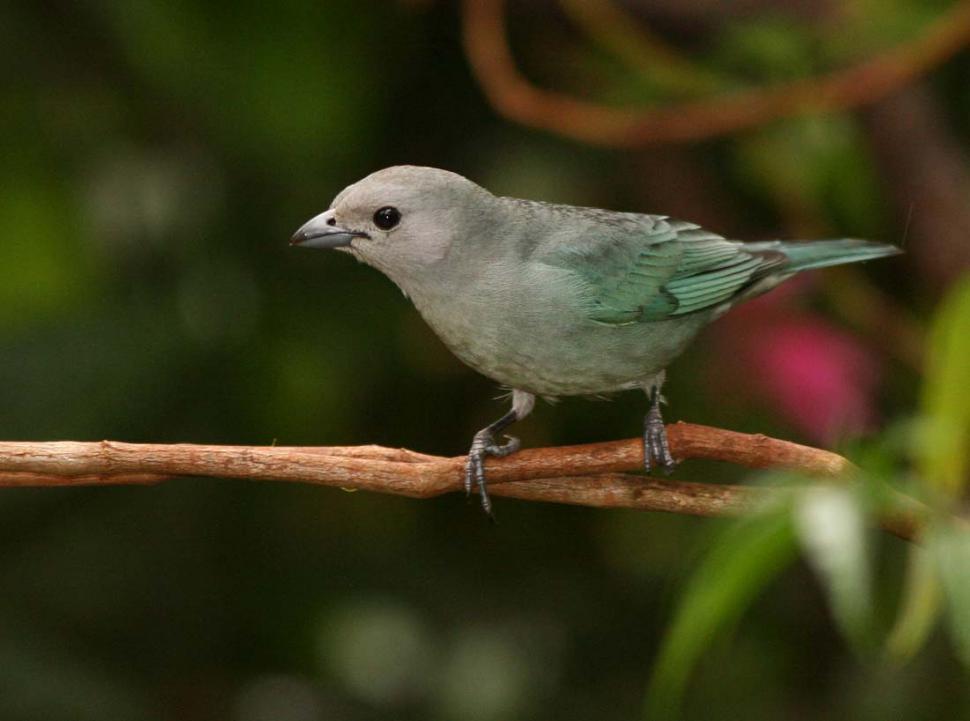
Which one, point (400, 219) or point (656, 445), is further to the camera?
point (400, 219)

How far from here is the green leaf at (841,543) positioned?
2023 mm

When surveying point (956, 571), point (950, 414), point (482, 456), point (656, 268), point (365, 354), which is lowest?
point (365, 354)

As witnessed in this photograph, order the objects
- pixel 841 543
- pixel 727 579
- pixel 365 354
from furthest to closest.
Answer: pixel 365 354 → pixel 727 579 → pixel 841 543

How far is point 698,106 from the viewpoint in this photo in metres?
4.55

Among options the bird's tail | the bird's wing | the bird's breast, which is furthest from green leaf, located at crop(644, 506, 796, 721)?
the bird's tail

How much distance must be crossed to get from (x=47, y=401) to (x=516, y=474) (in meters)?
2.19

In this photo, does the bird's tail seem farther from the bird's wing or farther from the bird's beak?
the bird's beak

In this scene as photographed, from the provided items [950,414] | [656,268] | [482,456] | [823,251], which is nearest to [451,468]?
[482,456]

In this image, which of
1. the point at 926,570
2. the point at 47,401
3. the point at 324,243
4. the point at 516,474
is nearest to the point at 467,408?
the point at 47,401

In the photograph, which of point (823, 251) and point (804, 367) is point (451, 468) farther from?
point (804, 367)

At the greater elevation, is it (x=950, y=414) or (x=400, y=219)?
(x=400, y=219)

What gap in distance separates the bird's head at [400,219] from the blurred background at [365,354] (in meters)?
1.23

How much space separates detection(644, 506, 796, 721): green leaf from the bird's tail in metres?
1.68

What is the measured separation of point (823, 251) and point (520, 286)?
0.94 m
